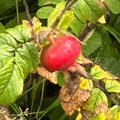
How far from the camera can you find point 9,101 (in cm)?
99

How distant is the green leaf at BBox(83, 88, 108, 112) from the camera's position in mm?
1236

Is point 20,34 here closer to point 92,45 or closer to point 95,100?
point 95,100

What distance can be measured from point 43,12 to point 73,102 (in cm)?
37

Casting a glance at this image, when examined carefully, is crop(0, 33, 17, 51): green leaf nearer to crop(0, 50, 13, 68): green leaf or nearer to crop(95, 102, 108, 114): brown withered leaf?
crop(0, 50, 13, 68): green leaf

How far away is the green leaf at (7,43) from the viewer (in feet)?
3.35

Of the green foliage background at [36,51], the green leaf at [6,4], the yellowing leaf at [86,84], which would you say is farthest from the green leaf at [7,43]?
the green leaf at [6,4]

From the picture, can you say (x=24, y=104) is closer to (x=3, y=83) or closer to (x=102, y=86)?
(x=102, y=86)

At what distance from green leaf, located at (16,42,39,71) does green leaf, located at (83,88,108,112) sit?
0.27m

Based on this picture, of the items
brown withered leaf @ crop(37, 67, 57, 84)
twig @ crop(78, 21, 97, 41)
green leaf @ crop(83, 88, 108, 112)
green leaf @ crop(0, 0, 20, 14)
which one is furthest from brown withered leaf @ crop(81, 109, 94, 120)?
green leaf @ crop(0, 0, 20, 14)

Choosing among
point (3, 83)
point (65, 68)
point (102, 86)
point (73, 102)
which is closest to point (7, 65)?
point (3, 83)

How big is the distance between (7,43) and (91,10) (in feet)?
1.14

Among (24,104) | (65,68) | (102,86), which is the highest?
(65,68)

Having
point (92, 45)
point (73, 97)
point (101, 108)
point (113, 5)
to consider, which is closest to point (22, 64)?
point (73, 97)

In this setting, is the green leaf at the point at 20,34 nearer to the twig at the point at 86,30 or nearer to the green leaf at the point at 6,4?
the twig at the point at 86,30
